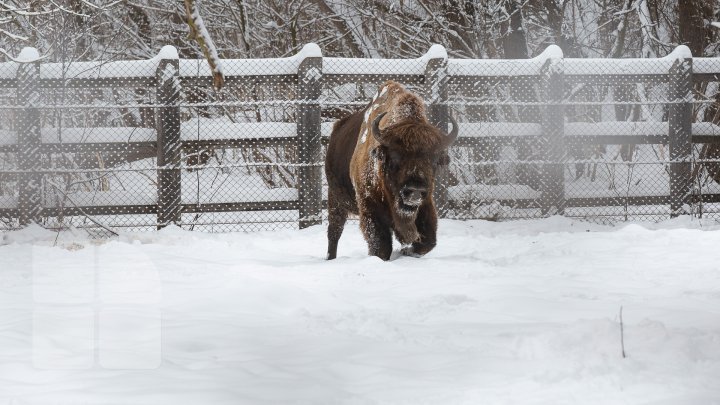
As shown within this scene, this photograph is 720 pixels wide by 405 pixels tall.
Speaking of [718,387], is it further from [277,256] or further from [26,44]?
[26,44]

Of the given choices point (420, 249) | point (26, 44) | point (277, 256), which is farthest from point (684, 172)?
point (26, 44)

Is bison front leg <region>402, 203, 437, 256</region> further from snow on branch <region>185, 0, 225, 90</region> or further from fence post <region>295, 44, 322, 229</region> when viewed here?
snow on branch <region>185, 0, 225, 90</region>

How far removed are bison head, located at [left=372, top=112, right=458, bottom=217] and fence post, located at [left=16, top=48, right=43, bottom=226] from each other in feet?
15.6

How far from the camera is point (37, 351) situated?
10.4 feet

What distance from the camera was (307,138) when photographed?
9188mm

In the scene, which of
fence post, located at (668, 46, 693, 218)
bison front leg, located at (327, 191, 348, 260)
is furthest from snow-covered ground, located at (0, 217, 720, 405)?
fence post, located at (668, 46, 693, 218)

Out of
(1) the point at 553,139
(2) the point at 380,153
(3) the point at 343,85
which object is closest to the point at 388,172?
(2) the point at 380,153

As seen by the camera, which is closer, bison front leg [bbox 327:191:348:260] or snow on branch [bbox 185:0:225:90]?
snow on branch [bbox 185:0:225:90]

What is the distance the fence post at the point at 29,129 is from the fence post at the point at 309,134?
3.03 m

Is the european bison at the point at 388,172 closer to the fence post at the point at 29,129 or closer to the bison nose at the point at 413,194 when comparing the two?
the bison nose at the point at 413,194

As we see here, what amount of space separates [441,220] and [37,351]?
6290mm

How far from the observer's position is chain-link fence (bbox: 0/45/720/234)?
8922 mm

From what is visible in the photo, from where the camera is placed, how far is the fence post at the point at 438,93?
30.6 feet
